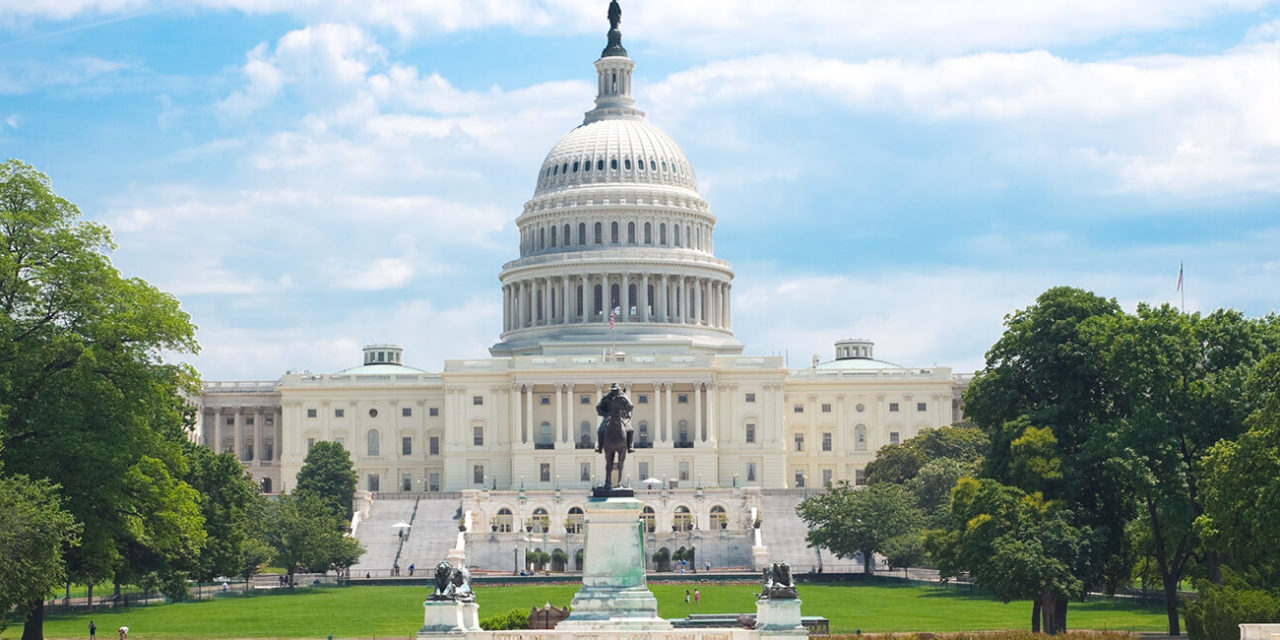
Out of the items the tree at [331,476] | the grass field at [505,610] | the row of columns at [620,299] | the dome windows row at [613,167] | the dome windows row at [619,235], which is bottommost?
the grass field at [505,610]

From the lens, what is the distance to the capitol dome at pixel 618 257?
162 metres

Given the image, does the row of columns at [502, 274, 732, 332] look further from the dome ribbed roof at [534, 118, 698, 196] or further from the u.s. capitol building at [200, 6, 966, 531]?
the dome ribbed roof at [534, 118, 698, 196]

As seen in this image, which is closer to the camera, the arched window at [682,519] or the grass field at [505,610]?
the grass field at [505,610]

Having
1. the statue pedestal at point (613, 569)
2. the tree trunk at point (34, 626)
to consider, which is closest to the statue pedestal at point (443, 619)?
the statue pedestal at point (613, 569)

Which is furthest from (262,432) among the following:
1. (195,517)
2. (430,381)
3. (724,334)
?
(195,517)

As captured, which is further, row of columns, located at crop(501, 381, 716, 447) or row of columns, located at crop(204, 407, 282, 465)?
row of columns, located at crop(204, 407, 282, 465)

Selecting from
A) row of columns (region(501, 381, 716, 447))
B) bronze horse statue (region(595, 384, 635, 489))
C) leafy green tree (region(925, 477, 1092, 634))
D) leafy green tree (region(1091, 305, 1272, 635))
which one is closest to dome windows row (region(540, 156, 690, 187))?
row of columns (region(501, 381, 716, 447))

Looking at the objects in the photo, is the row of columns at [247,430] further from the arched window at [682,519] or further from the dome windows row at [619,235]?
the arched window at [682,519]

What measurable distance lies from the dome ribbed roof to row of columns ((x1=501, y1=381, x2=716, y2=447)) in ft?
71.7

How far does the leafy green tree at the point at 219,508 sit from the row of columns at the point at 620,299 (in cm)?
8172

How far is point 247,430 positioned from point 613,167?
126 ft

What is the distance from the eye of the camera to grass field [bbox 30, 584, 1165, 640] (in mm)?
67056

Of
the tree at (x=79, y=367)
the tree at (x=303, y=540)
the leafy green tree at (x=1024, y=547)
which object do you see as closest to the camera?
the tree at (x=79, y=367)

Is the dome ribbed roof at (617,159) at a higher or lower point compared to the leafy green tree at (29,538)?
higher
